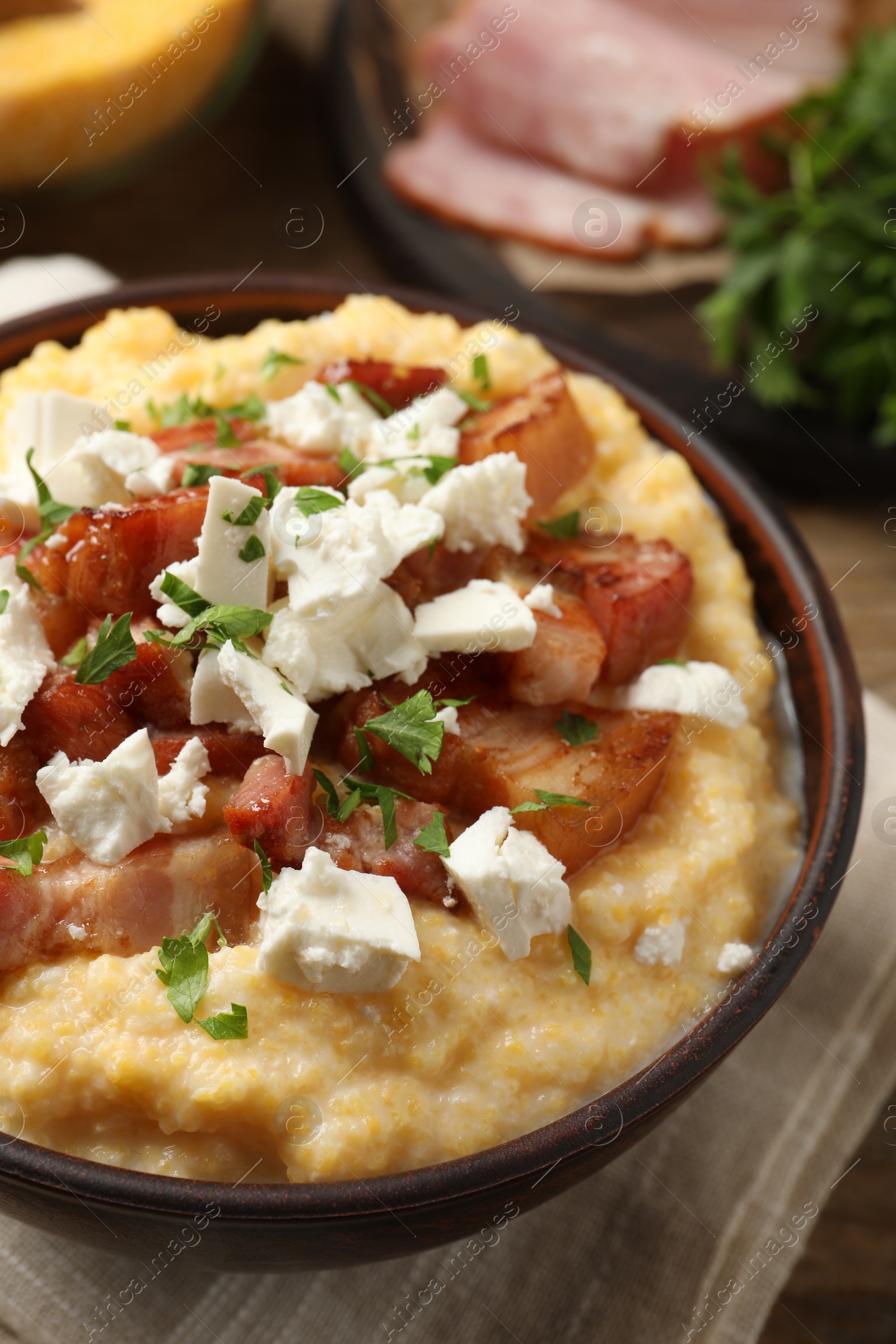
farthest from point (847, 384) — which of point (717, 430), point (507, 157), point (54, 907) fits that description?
point (54, 907)

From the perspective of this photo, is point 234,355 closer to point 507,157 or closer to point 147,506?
point 147,506

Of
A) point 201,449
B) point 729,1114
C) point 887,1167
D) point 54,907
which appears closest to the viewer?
point 54,907

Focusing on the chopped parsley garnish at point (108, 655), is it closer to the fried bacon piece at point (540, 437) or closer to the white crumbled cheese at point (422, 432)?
the white crumbled cheese at point (422, 432)

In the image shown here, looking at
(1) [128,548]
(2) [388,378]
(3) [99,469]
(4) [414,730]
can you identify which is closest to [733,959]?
(4) [414,730]

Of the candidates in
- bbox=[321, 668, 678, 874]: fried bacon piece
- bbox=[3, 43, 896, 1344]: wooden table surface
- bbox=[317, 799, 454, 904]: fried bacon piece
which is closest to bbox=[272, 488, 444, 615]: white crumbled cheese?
bbox=[321, 668, 678, 874]: fried bacon piece

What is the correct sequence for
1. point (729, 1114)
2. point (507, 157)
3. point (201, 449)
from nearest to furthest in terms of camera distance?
point (201, 449) → point (729, 1114) → point (507, 157)

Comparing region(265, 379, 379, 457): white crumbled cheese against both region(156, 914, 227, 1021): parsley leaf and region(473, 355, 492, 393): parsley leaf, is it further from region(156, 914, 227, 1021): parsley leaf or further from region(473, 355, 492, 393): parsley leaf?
region(156, 914, 227, 1021): parsley leaf
